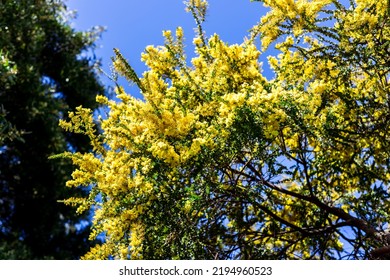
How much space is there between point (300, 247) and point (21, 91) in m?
6.32

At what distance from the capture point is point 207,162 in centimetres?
302

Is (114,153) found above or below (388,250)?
above

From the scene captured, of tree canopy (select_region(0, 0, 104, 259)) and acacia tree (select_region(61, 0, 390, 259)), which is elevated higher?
tree canopy (select_region(0, 0, 104, 259))

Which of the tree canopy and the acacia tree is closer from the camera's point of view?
the acacia tree

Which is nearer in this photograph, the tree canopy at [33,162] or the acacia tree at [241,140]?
the acacia tree at [241,140]

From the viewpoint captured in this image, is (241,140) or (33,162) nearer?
(241,140)

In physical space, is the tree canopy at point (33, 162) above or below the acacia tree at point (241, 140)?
above

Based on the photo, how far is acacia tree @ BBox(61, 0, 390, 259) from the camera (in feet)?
9.71

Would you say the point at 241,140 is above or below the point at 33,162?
below

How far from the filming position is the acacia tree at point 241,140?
2.96 meters

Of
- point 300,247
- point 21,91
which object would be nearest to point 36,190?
point 21,91

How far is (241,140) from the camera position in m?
2.95

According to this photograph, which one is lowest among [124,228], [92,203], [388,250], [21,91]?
[388,250]

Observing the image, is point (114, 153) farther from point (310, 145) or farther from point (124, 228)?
point (310, 145)
